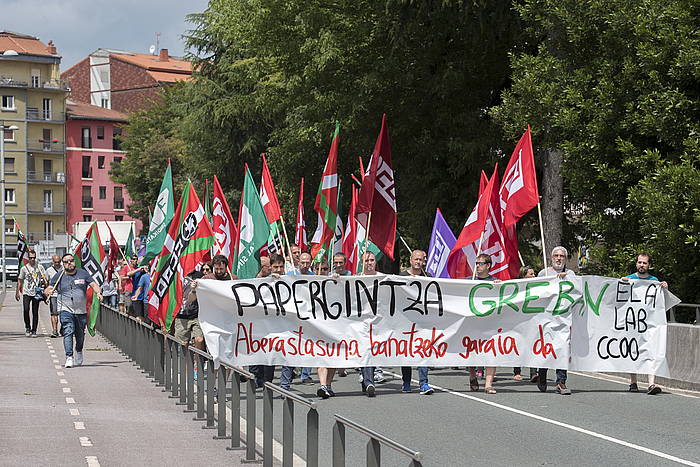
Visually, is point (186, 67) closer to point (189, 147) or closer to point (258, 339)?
point (189, 147)

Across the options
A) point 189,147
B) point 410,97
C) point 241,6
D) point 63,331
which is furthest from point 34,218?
point 63,331

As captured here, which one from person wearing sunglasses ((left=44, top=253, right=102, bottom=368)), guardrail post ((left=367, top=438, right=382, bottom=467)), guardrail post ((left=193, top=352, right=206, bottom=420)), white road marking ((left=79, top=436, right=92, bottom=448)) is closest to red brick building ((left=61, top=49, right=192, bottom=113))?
person wearing sunglasses ((left=44, top=253, right=102, bottom=368))

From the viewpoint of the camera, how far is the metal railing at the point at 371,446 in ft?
18.3

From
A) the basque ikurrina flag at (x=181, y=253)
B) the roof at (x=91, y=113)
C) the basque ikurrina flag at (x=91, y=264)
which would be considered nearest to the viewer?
the basque ikurrina flag at (x=181, y=253)

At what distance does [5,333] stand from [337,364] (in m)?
17.2

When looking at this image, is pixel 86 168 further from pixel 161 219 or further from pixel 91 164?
pixel 161 219

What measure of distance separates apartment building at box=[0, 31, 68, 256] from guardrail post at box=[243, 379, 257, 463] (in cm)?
10177

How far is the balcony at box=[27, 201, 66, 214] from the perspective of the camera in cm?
11462

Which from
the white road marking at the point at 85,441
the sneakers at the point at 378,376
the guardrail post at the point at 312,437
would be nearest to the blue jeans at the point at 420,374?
the sneakers at the point at 378,376

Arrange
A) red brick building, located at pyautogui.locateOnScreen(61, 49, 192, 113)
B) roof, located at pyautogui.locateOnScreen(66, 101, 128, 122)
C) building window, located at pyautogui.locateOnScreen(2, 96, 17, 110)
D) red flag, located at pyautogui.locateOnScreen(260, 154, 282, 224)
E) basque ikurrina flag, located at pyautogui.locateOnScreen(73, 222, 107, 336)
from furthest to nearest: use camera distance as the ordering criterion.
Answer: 1. red brick building, located at pyautogui.locateOnScreen(61, 49, 192, 113)
2. roof, located at pyautogui.locateOnScreen(66, 101, 128, 122)
3. building window, located at pyautogui.locateOnScreen(2, 96, 17, 110)
4. basque ikurrina flag, located at pyautogui.locateOnScreen(73, 222, 107, 336)
5. red flag, located at pyautogui.locateOnScreen(260, 154, 282, 224)

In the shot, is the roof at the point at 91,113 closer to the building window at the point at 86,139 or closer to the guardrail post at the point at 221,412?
the building window at the point at 86,139

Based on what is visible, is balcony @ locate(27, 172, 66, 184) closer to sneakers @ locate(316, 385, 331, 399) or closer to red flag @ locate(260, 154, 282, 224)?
red flag @ locate(260, 154, 282, 224)

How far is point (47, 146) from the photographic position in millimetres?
115062

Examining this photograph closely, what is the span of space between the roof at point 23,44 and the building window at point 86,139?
8028 mm
